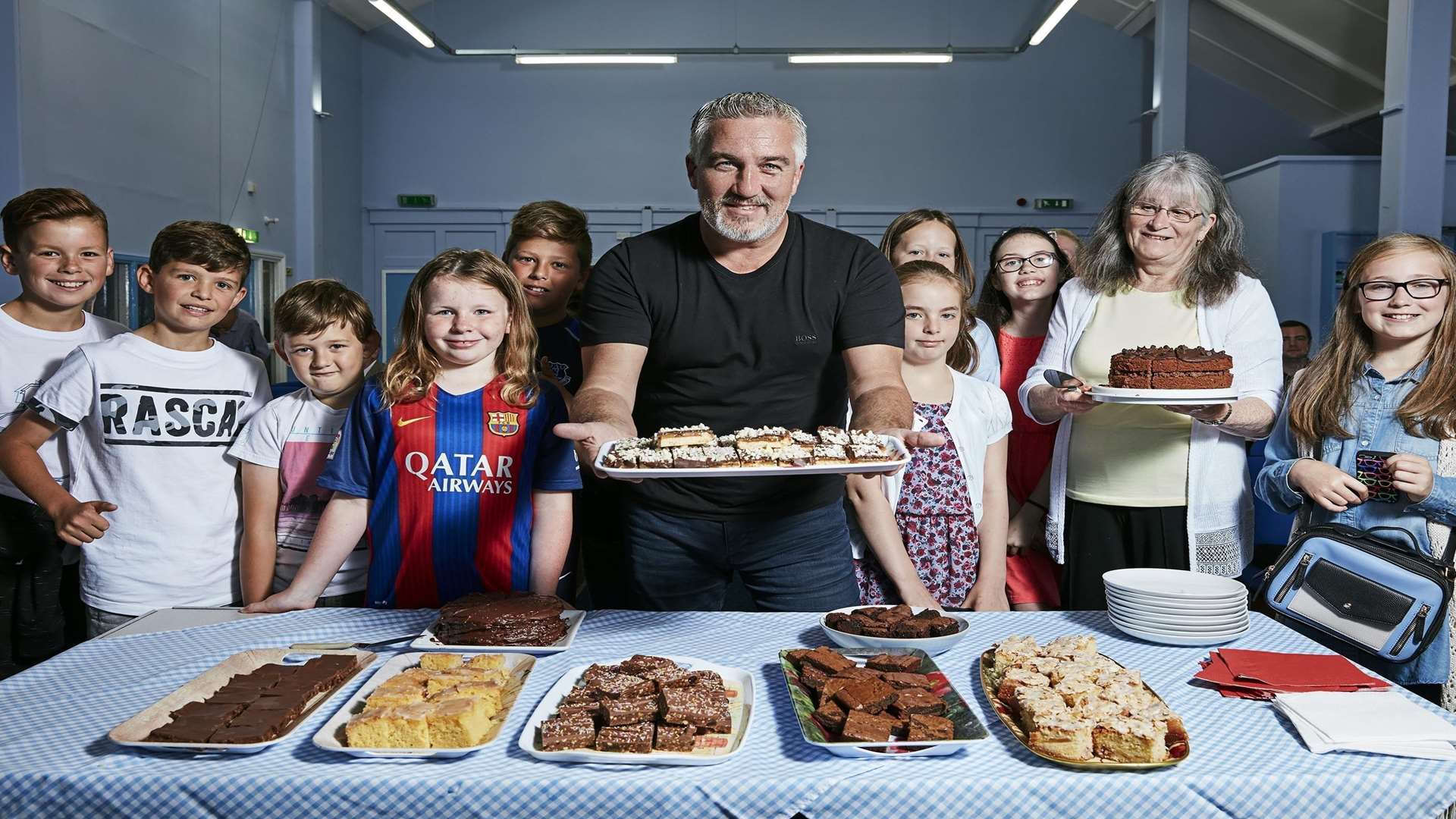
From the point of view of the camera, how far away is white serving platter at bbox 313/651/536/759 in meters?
1.50

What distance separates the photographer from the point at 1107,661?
1.82 m

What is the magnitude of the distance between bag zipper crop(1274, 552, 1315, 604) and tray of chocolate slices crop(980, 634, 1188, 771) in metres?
0.64

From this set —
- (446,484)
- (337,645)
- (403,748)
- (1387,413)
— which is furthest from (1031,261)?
(403,748)

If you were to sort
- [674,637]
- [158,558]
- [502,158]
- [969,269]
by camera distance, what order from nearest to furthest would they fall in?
[674,637], [158,558], [969,269], [502,158]

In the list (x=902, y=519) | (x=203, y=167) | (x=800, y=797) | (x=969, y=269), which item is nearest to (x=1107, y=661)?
(x=800, y=797)

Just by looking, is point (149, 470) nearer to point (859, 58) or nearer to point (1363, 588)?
point (1363, 588)

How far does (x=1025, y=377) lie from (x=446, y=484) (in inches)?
76.0

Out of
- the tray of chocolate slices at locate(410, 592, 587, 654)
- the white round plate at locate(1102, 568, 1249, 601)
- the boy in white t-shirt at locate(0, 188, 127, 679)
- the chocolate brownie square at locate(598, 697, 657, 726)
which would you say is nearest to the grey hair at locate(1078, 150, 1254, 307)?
the white round plate at locate(1102, 568, 1249, 601)

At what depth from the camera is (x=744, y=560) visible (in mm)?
2496

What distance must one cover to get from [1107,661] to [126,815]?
1605mm

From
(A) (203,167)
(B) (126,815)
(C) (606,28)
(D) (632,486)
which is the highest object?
(C) (606,28)

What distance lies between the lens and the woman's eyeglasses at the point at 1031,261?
325cm

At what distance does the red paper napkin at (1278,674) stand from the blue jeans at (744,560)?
913mm

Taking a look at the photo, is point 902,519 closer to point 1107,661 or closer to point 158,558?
point 1107,661
